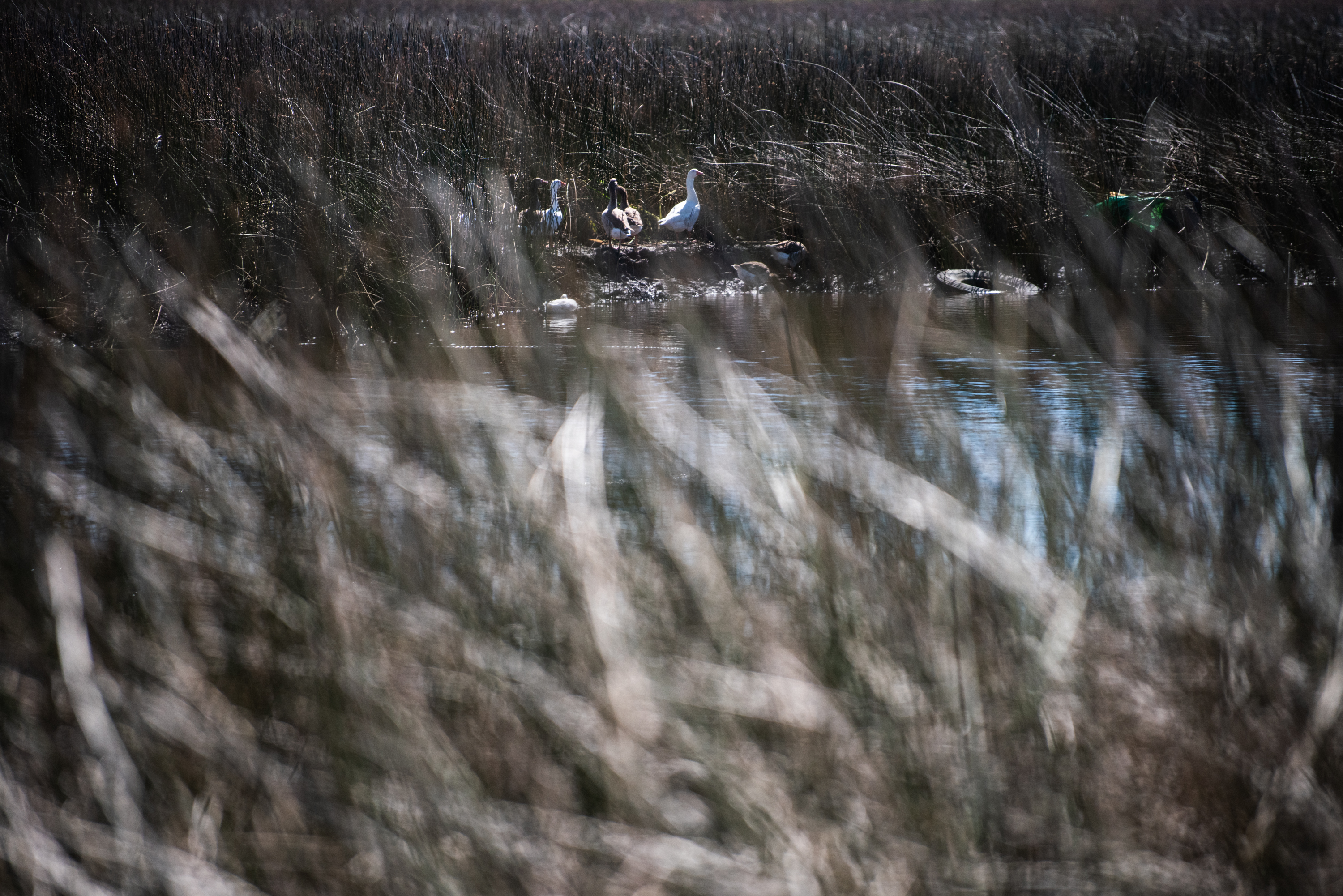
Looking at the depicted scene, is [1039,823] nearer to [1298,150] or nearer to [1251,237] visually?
[1251,237]

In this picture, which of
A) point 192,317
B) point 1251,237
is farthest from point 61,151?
point 1251,237

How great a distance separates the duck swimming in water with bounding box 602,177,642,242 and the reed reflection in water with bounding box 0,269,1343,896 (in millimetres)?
3806

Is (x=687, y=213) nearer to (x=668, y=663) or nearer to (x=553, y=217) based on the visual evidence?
(x=553, y=217)

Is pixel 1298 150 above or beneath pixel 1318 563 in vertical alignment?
beneath

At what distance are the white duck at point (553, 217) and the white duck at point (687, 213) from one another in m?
0.60

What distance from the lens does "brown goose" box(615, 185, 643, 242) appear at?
6207mm

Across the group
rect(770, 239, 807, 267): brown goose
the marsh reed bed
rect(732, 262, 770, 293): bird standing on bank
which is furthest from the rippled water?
rect(770, 239, 807, 267): brown goose

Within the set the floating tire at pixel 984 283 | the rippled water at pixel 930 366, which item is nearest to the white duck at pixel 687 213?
the rippled water at pixel 930 366

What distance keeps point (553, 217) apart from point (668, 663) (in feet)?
15.2

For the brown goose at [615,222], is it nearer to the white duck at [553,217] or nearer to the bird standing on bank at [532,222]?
the white duck at [553,217]

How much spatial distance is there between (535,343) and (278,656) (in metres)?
3.18

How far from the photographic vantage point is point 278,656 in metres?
1.58

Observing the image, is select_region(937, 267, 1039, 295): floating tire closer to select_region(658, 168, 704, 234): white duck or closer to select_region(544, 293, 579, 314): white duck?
select_region(658, 168, 704, 234): white duck

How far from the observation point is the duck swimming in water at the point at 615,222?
6.12 m
